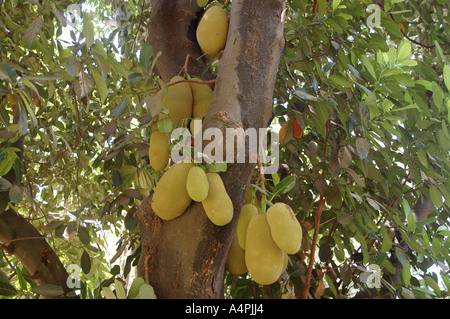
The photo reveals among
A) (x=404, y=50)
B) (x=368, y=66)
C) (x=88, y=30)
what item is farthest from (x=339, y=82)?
(x=88, y=30)

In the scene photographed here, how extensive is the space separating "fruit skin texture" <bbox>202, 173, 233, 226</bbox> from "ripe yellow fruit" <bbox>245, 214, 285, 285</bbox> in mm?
96

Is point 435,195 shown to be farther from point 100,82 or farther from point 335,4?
point 100,82

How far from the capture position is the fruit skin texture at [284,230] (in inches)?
34.1

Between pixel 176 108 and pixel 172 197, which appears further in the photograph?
pixel 176 108

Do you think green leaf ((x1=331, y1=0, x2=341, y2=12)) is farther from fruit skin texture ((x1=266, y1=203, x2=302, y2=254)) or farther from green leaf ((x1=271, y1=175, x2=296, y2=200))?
fruit skin texture ((x1=266, y1=203, x2=302, y2=254))

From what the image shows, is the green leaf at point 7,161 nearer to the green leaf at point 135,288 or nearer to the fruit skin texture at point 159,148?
the fruit skin texture at point 159,148

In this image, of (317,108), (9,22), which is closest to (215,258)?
(317,108)

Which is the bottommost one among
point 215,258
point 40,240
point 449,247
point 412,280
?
point 412,280

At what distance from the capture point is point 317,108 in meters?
1.17

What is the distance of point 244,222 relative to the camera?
0.96 meters

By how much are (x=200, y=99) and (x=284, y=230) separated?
0.46m

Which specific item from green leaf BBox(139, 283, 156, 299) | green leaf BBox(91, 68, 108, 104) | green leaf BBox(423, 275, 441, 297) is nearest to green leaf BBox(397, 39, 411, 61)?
green leaf BBox(423, 275, 441, 297)
